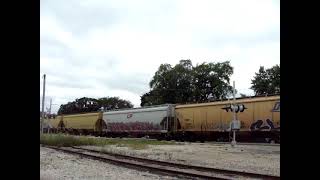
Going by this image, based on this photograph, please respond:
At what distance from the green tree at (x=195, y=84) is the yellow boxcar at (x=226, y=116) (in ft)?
152

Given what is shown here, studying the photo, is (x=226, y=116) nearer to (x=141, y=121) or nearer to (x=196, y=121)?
(x=196, y=121)

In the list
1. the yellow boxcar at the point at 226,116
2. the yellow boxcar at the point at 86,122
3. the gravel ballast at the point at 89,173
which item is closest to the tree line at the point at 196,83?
the yellow boxcar at the point at 86,122

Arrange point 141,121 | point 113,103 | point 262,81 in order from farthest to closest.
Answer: point 113,103
point 262,81
point 141,121

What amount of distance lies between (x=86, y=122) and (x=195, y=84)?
33657mm

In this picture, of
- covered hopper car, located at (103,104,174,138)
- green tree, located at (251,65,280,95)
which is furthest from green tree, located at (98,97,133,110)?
covered hopper car, located at (103,104,174,138)

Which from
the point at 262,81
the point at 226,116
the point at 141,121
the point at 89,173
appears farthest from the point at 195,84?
the point at 89,173

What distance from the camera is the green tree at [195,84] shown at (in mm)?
88000

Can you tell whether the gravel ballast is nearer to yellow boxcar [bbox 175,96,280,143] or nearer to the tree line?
yellow boxcar [bbox 175,96,280,143]

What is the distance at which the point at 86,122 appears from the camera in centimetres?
6169

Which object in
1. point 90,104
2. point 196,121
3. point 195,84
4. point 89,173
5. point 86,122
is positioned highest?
point 195,84

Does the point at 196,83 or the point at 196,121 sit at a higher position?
the point at 196,83

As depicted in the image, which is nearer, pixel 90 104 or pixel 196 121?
pixel 196 121

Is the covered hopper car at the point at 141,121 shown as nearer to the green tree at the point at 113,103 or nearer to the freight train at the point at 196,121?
the freight train at the point at 196,121
